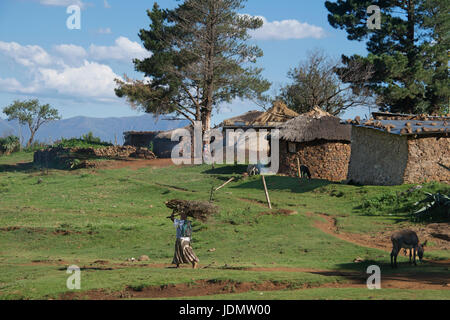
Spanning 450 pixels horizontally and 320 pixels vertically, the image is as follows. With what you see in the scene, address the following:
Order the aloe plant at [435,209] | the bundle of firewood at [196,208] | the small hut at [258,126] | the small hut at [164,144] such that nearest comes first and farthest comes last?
the bundle of firewood at [196,208]
the aloe plant at [435,209]
the small hut at [258,126]
the small hut at [164,144]

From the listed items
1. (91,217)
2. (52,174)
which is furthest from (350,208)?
(52,174)

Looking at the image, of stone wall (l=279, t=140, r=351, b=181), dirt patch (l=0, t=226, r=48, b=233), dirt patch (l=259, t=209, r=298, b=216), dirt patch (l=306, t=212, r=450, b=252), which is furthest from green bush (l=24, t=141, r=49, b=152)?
dirt patch (l=306, t=212, r=450, b=252)

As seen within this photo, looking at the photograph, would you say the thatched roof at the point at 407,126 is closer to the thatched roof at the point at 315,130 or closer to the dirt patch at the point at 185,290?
the thatched roof at the point at 315,130

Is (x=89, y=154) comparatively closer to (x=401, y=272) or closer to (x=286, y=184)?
(x=286, y=184)

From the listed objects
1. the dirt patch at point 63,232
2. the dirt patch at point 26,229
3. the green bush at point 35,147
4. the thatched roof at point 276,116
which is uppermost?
the thatched roof at point 276,116

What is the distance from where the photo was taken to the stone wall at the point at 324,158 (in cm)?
3256

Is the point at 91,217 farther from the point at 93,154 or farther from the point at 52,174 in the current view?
the point at 93,154

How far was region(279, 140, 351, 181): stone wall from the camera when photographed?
3256 centimetres

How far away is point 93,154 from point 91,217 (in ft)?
85.3

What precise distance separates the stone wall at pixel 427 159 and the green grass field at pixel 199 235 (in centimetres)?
158

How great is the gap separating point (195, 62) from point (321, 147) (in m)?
17.1

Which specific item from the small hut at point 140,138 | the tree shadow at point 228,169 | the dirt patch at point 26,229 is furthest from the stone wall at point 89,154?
the dirt patch at point 26,229
